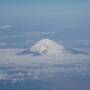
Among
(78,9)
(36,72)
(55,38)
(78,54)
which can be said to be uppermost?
(78,9)

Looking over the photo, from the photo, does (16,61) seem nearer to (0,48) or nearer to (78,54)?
(0,48)

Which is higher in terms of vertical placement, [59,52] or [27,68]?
[59,52]

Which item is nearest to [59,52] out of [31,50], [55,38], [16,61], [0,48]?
[55,38]

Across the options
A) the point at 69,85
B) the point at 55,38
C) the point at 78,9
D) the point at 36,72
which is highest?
the point at 78,9

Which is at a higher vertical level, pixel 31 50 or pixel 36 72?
pixel 31 50

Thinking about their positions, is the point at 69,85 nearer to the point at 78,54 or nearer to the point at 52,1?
the point at 78,54

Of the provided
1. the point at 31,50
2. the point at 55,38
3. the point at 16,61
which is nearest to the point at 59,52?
the point at 55,38
